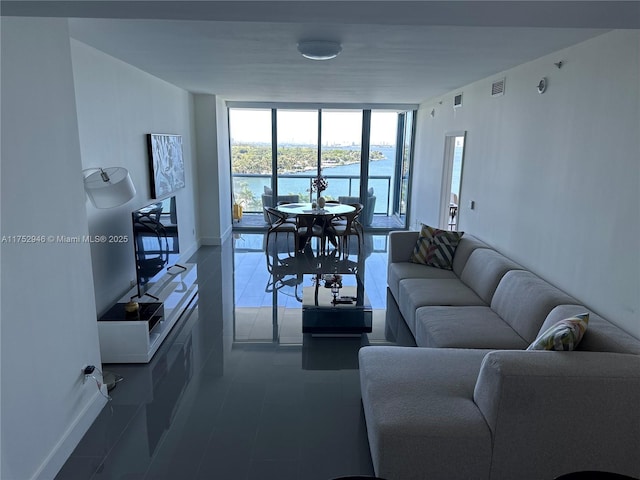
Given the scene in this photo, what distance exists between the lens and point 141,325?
10.7 ft

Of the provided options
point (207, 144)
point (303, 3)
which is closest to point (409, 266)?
point (303, 3)

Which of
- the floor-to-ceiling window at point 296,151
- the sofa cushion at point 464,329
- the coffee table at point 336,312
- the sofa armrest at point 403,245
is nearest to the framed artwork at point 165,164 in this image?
the coffee table at point 336,312

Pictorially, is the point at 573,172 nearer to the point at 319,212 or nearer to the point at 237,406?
the point at 237,406

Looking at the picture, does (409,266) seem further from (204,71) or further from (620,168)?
(204,71)

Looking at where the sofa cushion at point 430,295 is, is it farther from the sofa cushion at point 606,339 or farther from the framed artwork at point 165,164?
the framed artwork at point 165,164

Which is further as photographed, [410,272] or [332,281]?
[332,281]

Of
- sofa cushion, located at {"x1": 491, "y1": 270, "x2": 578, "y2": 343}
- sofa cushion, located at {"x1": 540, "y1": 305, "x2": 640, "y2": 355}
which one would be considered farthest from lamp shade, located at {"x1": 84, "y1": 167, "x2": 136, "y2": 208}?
sofa cushion, located at {"x1": 540, "y1": 305, "x2": 640, "y2": 355}

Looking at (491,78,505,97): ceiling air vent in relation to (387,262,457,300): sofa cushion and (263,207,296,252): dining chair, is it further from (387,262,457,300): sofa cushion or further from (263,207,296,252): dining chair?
(263,207,296,252): dining chair

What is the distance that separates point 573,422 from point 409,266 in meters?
2.65

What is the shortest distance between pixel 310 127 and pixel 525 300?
20.5 feet

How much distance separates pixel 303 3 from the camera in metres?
1.37

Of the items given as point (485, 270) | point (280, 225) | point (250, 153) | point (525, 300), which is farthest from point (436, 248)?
point (250, 153)

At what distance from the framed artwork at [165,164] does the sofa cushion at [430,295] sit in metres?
2.93

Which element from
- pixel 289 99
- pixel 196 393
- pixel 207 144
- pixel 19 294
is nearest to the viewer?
pixel 19 294
